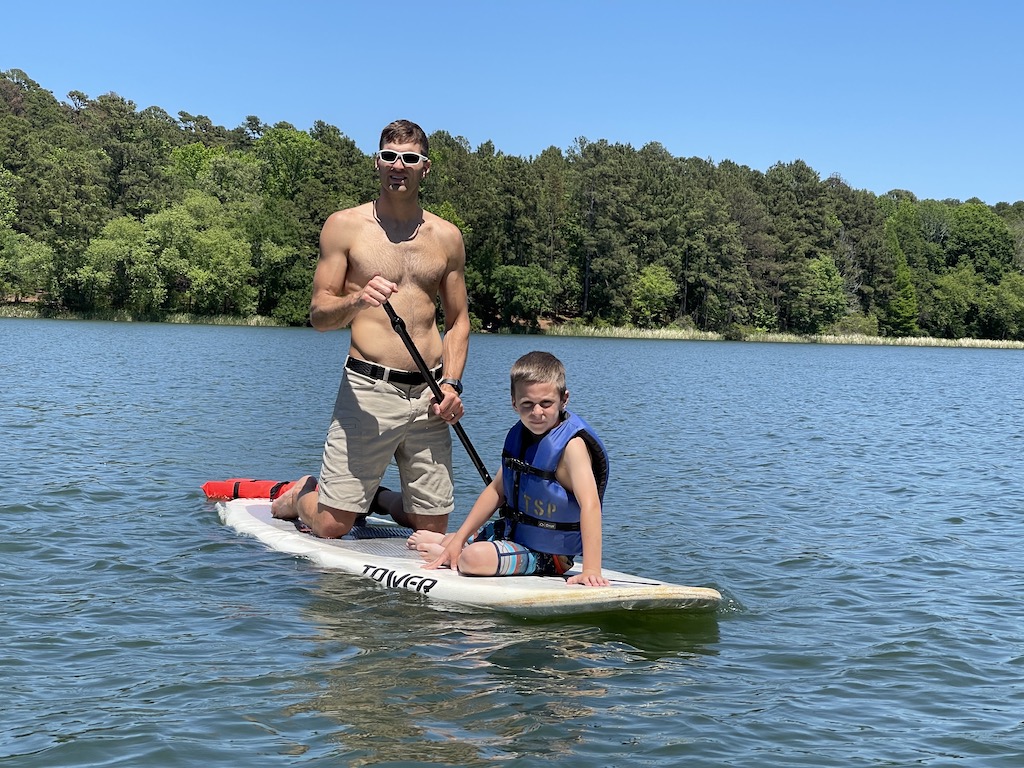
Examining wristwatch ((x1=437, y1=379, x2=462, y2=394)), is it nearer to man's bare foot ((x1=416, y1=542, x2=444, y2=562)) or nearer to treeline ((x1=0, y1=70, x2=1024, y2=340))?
man's bare foot ((x1=416, y1=542, x2=444, y2=562))

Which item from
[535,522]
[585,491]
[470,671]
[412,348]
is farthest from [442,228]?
[470,671]

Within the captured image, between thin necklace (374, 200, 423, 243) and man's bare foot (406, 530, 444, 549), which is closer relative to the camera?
thin necklace (374, 200, 423, 243)

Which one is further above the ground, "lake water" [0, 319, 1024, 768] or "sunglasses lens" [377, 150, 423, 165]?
"sunglasses lens" [377, 150, 423, 165]

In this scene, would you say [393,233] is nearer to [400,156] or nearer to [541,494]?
[400,156]

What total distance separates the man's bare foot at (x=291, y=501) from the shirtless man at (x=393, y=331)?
2.58ft

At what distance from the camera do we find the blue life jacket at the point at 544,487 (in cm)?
620

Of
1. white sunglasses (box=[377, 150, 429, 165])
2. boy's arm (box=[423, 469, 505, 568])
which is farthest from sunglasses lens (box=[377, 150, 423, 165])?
boy's arm (box=[423, 469, 505, 568])

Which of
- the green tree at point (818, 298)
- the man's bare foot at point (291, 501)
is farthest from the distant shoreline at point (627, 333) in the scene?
the man's bare foot at point (291, 501)

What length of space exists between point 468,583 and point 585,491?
3.39 ft

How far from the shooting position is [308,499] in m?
8.12

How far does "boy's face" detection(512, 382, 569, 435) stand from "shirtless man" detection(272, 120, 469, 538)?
102 centimetres

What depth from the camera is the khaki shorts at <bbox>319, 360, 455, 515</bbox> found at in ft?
23.7

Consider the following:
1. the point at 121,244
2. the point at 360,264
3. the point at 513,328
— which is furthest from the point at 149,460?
the point at 513,328

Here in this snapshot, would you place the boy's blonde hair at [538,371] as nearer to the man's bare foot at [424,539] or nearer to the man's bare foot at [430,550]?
the man's bare foot at [430,550]
